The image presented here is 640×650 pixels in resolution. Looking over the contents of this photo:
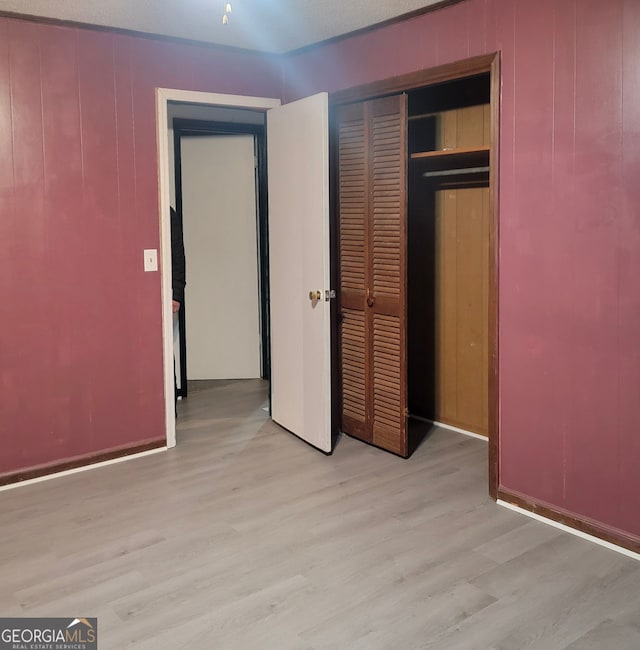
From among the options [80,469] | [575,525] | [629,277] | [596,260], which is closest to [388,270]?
[596,260]

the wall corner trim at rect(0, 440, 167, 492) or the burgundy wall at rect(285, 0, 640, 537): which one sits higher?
the burgundy wall at rect(285, 0, 640, 537)

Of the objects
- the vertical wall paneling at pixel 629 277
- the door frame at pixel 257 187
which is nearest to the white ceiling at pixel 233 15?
the vertical wall paneling at pixel 629 277

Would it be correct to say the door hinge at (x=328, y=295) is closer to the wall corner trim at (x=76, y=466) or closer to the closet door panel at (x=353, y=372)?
the closet door panel at (x=353, y=372)

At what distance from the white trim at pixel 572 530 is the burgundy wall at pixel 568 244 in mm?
73

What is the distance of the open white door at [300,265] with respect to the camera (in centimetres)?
386

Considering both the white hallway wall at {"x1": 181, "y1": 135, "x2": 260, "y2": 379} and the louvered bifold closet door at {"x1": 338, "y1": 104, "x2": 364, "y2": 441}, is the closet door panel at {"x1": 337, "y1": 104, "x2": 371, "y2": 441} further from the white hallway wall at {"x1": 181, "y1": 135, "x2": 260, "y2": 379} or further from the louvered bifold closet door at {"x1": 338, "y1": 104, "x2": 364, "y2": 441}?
the white hallway wall at {"x1": 181, "y1": 135, "x2": 260, "y2": 379}

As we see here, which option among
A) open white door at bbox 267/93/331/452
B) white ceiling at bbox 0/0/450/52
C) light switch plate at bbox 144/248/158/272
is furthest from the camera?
light switch plate at bbox 144/248/158/272

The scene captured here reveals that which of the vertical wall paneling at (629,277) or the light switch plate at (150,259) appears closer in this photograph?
A: the vertical wall paneling at (629,277)

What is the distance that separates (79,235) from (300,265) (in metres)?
1.20

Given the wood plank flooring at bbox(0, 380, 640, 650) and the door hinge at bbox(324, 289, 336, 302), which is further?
the door hinge at bbox(324, 289, 336, 302)

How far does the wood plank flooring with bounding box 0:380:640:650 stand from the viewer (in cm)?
233

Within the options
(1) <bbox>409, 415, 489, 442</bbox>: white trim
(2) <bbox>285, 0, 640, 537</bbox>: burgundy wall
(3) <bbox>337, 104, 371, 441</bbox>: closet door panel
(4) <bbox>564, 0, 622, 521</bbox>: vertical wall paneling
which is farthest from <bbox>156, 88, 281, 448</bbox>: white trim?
(4) <bbox>564, 0, 622, 521</bbox>: vertical wall paneling

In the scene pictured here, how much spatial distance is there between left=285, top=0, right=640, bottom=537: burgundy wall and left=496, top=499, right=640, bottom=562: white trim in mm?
73

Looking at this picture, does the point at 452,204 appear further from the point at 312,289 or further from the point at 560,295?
the point at 560,295
